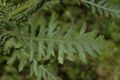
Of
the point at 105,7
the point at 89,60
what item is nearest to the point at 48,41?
the point at 105,7

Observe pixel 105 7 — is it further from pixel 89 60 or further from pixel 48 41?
pixel 89 60

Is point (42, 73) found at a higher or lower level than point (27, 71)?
higher

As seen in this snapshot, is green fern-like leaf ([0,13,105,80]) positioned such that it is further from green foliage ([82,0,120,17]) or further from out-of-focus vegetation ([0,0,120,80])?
out-of-focus vegetation ([0,0,120,80])

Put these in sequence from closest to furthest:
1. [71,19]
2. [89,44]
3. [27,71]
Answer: [89,44] < [27,71] < [71,19]

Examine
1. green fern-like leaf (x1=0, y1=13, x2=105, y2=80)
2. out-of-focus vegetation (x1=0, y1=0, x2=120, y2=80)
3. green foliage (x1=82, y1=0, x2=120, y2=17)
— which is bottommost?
out-of-focus vegetation (x1=0, y1=0, x2=120, y2=80)

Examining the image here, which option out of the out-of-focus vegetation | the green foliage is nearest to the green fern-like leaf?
the green foliage

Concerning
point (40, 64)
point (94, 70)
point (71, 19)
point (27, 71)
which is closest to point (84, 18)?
point (71, 19)

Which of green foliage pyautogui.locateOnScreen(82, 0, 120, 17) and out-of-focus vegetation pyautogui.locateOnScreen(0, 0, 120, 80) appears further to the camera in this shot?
out-of-focus vegetation pyautogui.locateOnScreen(0, 0, 120, 80)

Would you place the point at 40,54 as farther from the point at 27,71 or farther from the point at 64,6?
the point at 64,6

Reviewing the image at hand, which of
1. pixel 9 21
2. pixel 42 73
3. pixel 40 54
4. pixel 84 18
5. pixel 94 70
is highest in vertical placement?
pixel 9 21
